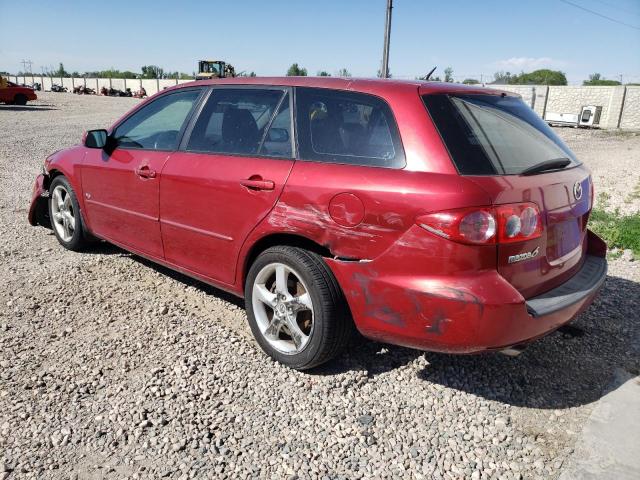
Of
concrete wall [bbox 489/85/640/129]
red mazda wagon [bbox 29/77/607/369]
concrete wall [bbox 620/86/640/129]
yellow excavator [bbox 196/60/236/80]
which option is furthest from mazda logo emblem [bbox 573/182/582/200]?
yellow excavator [bbox 196/60/236/80]

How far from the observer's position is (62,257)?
5.11 m

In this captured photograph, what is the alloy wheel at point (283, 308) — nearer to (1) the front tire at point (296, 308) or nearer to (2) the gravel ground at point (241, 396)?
(1) the front tire at point (296, 308)

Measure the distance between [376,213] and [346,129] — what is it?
2.06ft

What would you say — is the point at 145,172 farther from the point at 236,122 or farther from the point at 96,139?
the point at 236,122

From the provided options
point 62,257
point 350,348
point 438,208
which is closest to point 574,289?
point 438,208

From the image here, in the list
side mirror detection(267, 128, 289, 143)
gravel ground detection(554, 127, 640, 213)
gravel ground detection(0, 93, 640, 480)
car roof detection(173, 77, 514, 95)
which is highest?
car roof detection(173, 77, 514, 95)

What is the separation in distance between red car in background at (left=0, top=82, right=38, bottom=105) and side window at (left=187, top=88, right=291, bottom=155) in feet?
107

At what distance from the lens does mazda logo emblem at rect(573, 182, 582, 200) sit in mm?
3057

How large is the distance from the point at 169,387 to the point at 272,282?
87 centimetres

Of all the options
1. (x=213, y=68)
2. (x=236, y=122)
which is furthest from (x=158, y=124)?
(x=213, y=68)

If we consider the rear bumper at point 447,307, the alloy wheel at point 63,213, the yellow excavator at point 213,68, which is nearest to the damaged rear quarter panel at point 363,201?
the rear bumper at point 447,307

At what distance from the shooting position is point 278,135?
3.34 meters

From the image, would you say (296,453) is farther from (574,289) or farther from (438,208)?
(574,289)

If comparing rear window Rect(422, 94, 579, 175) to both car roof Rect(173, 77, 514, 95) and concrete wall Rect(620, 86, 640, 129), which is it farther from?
concrete wall Rect(620, 86, 640, 129)
